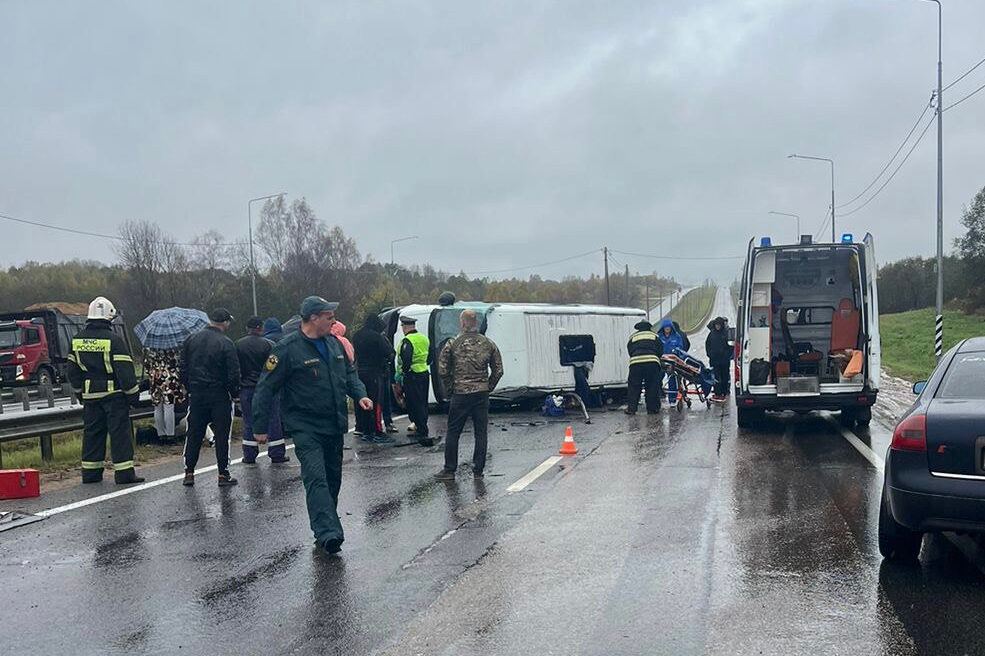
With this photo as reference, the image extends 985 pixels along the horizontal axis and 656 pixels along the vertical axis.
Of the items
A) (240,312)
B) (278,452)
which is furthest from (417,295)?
(278,452)

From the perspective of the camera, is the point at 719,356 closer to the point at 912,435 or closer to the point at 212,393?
the point at 212,393

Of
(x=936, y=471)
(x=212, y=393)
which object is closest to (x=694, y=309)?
(x=212, y=393)

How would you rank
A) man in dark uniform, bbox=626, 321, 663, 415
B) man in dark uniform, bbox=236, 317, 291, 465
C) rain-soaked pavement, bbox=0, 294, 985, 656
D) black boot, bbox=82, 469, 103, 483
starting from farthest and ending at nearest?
man in dark uniform, bbox=626, 321, 663, 415 < man in dark uniform, bbox=236, 317, 291, 465 < black boot, bbox=82, 469, 103, 483 < rain-soaked pavement, bbox=0, 294, 985, 656

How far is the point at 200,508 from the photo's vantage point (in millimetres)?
8359

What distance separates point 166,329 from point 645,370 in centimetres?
838

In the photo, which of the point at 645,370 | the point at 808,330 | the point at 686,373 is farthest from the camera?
the point at 686,373

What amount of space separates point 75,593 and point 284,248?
69.5m

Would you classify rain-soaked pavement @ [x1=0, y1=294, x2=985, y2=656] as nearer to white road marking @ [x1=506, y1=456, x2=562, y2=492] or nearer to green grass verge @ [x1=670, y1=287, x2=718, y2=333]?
white road marking @ [x1=506, y1=456, x2=562, y2=492]

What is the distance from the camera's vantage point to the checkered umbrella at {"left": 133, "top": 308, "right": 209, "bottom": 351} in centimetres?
1188

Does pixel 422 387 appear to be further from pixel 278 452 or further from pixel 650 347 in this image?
pixel 650 347

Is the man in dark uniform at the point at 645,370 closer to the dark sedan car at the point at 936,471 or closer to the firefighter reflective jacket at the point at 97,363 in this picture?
the firefighter reflective jacket at the point at 97,363

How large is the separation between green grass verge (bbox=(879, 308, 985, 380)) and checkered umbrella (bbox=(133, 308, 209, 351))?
25.2 meters

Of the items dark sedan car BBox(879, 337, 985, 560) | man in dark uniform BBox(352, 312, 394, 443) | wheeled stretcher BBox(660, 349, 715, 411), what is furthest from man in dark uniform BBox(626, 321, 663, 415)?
dark sedan car BBox(879, 337, 985, 560)

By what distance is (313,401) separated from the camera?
6.68 m
